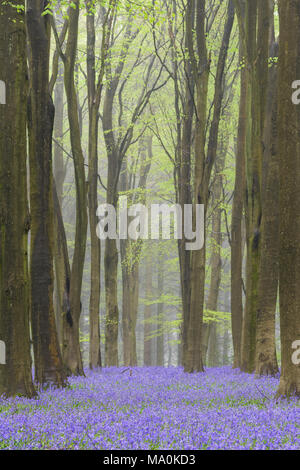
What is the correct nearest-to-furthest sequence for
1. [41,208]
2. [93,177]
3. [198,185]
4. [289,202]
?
[289,202] → [41,208] → [198,185] → [93,177]

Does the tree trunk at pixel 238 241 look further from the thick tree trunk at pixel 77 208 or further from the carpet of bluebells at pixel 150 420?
the carpet of bluebells at pixel 150 420

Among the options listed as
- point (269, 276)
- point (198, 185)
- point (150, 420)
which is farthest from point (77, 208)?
point (150, 420)

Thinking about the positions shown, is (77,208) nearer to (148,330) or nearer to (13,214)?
(13,214)

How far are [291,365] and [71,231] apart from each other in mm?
34091

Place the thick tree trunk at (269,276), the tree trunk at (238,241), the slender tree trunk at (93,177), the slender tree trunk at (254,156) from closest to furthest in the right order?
the thick tree trunk at (269,276)
the slender tree trunk at (254,156)
the tree trunk at (238,241)
the slender tree trunk at (93,177)

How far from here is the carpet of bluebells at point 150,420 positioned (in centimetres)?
481

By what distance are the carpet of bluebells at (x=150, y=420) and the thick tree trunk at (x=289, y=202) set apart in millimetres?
607

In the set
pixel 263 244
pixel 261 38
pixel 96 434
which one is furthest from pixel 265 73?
pixel 96 434

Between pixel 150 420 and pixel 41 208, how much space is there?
201 inches

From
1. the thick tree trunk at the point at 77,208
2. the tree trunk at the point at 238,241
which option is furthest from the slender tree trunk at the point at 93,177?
the tree trunk at the point at 238,241

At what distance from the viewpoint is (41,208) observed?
387 inches
